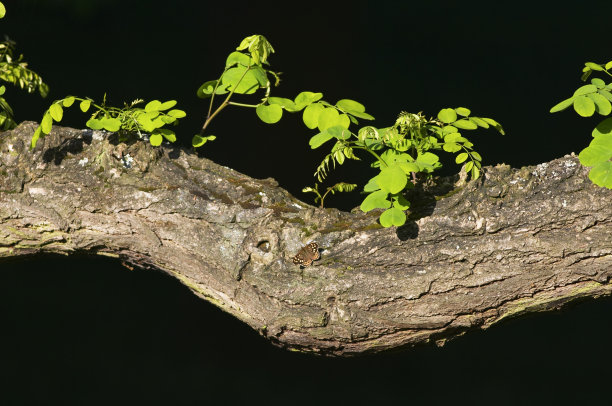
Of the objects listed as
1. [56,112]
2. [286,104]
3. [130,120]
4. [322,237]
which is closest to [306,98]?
[286,104]

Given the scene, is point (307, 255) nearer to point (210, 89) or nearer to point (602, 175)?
point (210, 89)

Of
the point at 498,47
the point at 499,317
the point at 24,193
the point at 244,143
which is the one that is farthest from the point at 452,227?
the point at 498,47

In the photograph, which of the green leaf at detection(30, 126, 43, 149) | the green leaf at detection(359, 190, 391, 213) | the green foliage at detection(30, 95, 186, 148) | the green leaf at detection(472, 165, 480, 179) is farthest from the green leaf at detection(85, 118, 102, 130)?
the green leaf at detection(472, 165, 480, 179)

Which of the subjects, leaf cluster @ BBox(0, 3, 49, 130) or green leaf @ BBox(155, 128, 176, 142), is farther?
leaf cluster @ BBox(0, 3, 49, 130)

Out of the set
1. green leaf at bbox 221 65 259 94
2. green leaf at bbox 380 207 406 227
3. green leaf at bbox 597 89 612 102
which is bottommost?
green leaf at bbox 380 207 406 227

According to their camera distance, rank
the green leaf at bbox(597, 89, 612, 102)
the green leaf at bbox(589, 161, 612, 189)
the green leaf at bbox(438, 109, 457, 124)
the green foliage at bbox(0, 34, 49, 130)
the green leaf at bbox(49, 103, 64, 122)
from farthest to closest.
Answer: the green foliage at bbox(0, 34, 49, 130) < the green leaf at bbox(438, 109, 457, 124) < the green leaf at bbox(49, 103, 64, 122) < the green leaf at bbox(597, 89, 612, 102) < the green leaf at bbox(589, 161, 612, 189)

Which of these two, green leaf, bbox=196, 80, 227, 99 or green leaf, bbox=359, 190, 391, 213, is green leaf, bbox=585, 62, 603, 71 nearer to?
green leaf, bbox=359, 190, 391, 213

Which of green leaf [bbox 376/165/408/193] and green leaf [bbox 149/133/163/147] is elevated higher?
green leaf [bbox 149/133/163/147]
